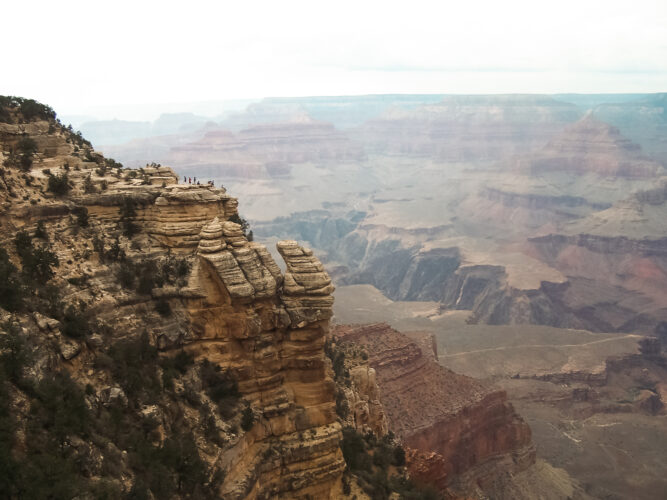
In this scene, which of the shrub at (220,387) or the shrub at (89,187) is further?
the shrub at (89,187)

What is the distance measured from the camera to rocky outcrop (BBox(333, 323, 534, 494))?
49125 millimetres

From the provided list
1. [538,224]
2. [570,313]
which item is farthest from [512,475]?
[538,224]

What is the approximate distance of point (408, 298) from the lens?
15250 centimetres

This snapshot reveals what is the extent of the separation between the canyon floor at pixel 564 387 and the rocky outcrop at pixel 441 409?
7.04 metres

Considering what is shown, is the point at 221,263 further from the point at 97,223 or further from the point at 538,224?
the point at 538,224

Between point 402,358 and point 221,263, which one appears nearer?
point 221,263

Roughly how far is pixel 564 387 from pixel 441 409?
31503 millimetres

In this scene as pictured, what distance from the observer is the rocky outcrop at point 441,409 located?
49.1 meters

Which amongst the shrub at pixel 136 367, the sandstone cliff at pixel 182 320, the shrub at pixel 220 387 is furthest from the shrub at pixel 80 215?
the shrub at pixel 220 387

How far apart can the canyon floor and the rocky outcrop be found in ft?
23.1

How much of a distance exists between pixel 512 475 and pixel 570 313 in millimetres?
78402

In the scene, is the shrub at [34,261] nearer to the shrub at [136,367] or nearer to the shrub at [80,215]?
the shrub at [80,215]

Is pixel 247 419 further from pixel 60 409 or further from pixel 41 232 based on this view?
pixel 41 232

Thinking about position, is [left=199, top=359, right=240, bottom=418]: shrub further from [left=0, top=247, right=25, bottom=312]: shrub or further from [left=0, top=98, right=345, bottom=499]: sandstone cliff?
[left=0, top=247, right=25, bottom=312]: shrub
